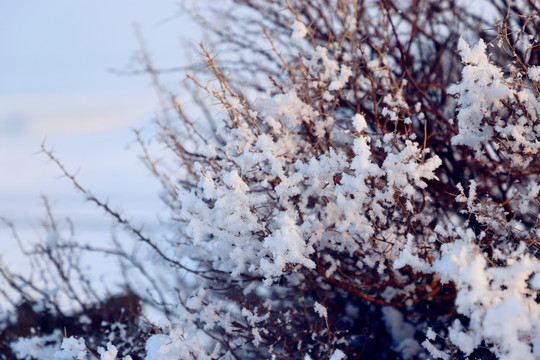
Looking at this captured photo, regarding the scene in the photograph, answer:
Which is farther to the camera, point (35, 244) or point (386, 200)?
point (35, 244)

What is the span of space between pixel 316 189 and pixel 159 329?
1814 mm

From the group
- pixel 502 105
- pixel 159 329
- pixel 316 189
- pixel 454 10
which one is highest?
pixel 454 10

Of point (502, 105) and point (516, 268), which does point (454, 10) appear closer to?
point (502, 105)

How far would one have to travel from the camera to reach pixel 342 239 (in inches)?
148

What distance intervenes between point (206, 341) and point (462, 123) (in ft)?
10.2

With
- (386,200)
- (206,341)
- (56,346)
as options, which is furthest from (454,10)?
(56,346)

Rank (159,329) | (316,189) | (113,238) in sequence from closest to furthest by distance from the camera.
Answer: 1. (316,189)
2. (159,329)
3. (113,238)

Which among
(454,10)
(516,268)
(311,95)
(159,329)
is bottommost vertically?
(516,268)

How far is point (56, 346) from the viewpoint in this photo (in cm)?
596

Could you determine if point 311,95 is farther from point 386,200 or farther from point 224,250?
point 224,250

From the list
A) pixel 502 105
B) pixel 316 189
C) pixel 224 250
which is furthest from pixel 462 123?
pixel 224 250

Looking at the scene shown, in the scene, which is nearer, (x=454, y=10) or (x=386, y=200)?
(x=386, y=200)

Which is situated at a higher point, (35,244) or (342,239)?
(35,244)

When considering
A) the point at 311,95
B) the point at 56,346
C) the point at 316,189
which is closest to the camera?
the point at 316,189
